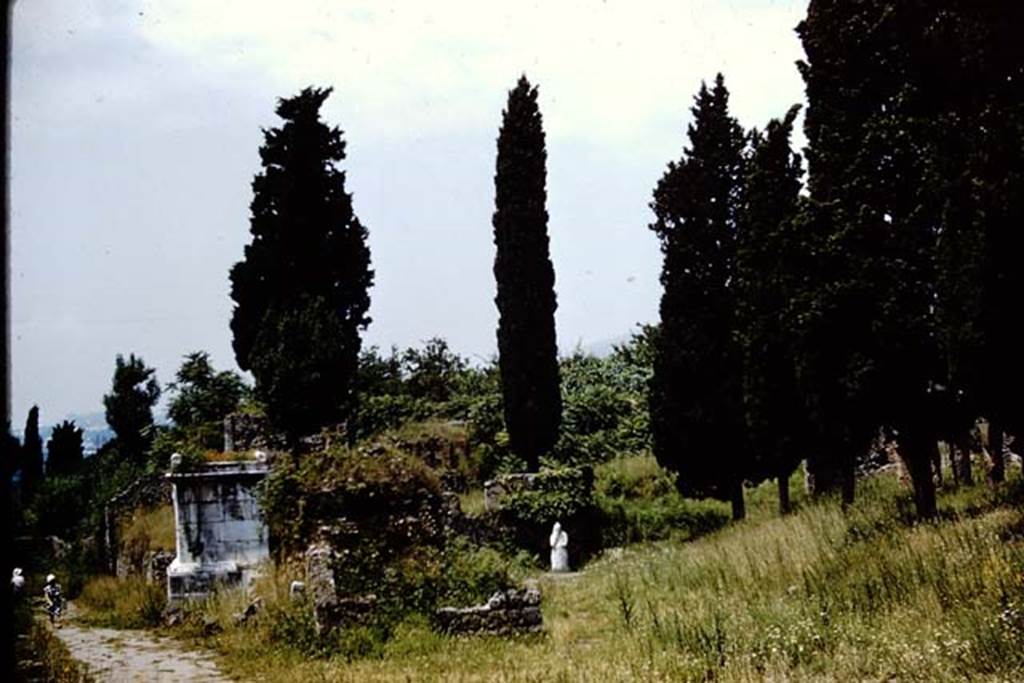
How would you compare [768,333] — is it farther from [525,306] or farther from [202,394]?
[202,394]

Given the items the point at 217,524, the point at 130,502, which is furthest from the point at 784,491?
the point at 130,502

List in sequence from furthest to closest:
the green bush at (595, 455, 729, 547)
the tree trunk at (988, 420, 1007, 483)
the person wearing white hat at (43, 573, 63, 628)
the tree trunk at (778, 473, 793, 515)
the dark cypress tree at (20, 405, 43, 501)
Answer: the dark cypress tree at (20, 405, 43, 501) < the green bush at (595, 455, 729, 547) < the tree trunk at (778, 473, 793, 515) < the person wearing white hat at (43, 573, 63, 628) < the tree trunk at (988, 420, 1007, 483)

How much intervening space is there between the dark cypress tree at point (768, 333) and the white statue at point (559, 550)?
4.56m

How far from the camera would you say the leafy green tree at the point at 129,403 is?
4644 cm

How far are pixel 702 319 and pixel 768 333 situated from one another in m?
3.01

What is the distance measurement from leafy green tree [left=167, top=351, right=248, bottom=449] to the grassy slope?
618 inches

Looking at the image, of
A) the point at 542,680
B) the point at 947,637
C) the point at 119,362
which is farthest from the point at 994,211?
the point at 119,362

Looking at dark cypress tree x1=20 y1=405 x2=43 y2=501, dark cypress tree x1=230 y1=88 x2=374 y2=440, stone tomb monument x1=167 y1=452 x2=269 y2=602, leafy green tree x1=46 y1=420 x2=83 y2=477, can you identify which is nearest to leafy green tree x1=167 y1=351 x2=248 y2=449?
dark cypress tree x1=230 y1=88 x2=374 y2=440

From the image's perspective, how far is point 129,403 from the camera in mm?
47594

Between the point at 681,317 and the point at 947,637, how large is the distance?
15.4 meters

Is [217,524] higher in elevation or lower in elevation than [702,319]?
lower

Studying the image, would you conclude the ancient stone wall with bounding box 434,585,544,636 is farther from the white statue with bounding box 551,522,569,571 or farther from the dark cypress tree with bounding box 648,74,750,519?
the dark cypress tree with bounding box 648,74,750,519

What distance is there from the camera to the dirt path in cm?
1115

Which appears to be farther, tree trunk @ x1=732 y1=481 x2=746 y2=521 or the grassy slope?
tree trunk @ x1=732 y1=481 x2=746 y2=521
